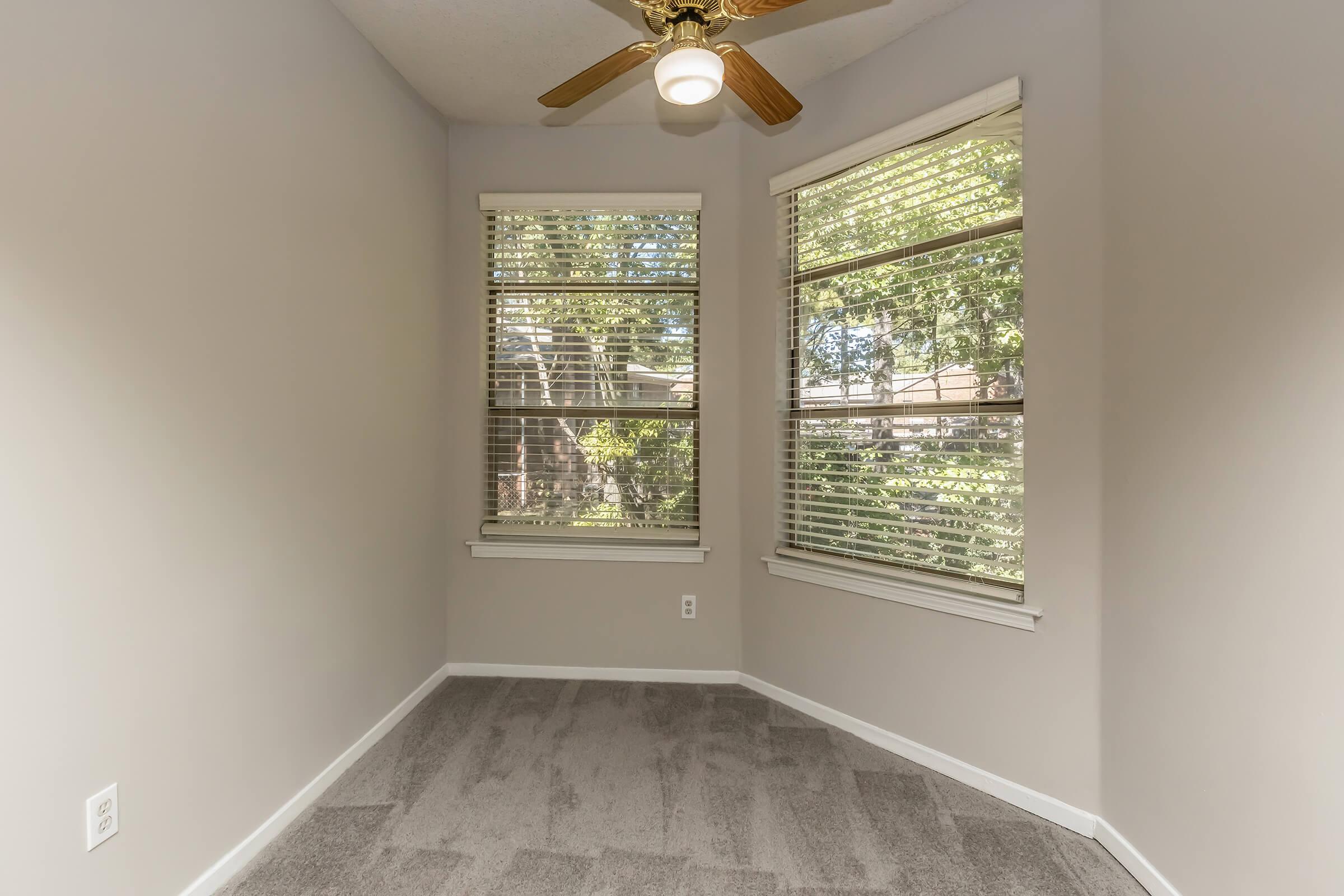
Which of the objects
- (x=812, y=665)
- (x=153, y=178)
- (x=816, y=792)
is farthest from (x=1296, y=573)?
(x=153, y=178)

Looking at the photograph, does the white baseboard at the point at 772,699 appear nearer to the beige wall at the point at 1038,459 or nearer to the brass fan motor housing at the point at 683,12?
the beige wall at the point at 1038,459

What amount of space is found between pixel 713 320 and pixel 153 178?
216 centimetres

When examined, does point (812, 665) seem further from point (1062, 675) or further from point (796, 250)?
point (796, 250)

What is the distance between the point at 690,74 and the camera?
5.62ft

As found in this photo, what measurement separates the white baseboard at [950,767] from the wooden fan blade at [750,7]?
7.75 feet

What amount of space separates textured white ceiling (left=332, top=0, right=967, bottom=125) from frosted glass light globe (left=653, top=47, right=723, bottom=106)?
2.36 ft

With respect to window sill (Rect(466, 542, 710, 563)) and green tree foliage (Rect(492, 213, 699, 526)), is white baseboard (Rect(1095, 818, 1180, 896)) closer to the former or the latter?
window sill (Rect(466, 542, 710, 563))

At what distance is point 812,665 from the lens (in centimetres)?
292

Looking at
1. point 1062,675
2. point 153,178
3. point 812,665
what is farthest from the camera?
point 812,665

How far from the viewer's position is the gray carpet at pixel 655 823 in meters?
1.83

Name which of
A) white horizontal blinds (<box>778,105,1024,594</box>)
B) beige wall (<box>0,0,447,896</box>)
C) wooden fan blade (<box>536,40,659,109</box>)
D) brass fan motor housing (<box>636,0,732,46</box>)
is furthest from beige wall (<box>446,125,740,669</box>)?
brass fan motor housing (<box>636,0,732,46</box>)

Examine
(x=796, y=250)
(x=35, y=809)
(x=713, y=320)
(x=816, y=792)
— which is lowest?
→ (x=816, y=792)

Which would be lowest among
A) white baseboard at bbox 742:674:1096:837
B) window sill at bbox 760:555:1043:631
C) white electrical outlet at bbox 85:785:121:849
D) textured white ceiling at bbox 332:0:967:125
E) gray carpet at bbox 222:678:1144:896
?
gray carpet at bbox 222:678:1144:896

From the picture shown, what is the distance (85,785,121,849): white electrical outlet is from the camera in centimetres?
148
